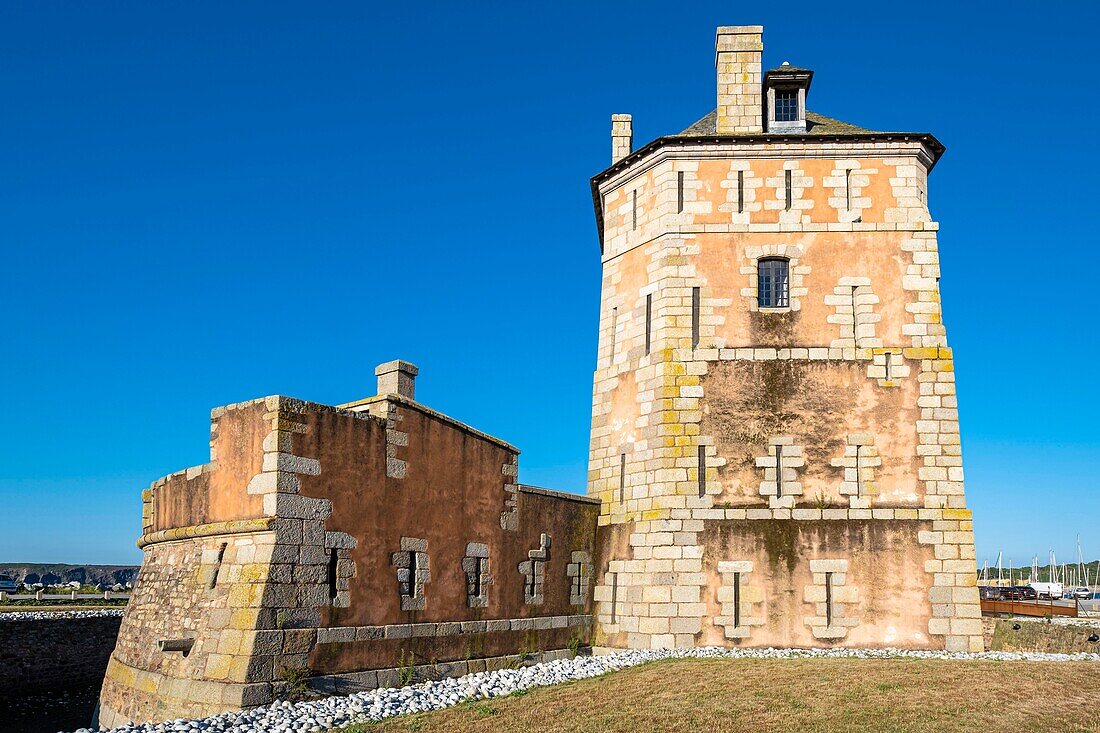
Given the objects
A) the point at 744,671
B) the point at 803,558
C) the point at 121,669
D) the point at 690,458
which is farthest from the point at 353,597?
the point at 803,558

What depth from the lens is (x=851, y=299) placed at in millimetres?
20781

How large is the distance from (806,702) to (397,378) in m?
8.41

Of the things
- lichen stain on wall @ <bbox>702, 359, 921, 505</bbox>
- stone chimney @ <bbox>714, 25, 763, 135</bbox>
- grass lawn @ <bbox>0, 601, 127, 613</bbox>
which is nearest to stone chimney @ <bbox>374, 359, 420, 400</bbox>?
lichen stain on wall @ <bbox>702, 359, 921, 505</bbox>

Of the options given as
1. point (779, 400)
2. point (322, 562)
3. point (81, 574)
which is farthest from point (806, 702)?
point (81, 574)

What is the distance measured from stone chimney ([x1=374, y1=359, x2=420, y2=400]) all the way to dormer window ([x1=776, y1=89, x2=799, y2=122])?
12.0m

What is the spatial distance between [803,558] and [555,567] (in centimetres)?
527

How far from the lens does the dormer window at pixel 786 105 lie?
2256cm

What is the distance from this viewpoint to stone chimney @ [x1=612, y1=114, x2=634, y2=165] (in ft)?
82.0

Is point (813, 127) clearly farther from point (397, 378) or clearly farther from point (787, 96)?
point (397, 378)

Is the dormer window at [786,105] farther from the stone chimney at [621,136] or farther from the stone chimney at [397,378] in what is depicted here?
the stone chimney at [397,378]

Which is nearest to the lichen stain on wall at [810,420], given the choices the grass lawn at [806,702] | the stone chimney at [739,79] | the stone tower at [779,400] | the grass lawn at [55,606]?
the stone tower at [779,400]

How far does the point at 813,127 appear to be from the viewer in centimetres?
2244

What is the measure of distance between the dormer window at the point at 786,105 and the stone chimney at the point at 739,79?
1.53 feet

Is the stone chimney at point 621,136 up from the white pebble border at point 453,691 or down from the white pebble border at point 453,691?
up
